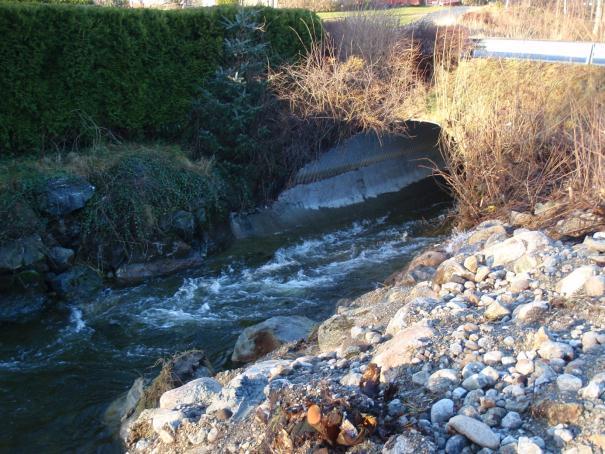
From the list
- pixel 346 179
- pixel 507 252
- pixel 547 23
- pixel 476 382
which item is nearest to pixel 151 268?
pixel 346 179

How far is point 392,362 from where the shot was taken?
4.61 meters

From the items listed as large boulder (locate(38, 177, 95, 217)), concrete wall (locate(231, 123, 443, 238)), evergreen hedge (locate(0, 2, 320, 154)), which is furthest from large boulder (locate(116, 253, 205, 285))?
evergreen hedge (locate(0, 2, 320, 154))

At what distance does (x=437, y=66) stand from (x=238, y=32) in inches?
164

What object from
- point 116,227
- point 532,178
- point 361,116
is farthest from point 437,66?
point 116,227

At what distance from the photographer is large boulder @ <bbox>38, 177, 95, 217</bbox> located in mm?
9688

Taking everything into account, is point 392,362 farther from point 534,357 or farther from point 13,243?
point 13,243

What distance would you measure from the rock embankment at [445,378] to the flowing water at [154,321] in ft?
5.04

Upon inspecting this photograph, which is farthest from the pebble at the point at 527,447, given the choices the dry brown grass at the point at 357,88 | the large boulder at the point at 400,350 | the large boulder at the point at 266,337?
the dry brown grass at the point at 357,88

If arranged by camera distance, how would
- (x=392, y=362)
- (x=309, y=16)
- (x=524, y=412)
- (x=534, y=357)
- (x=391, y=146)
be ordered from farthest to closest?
(x=391, y=146), (x=309, y=16), (x=392, y=362), (x=534, y=357), (x=524, y=412)

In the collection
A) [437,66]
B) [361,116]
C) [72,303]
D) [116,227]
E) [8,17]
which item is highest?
[8,17]

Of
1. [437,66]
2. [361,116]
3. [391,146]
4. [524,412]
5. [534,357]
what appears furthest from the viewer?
[391,146]

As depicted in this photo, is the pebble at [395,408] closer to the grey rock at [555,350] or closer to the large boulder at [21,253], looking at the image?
the grey rock at [555,350]

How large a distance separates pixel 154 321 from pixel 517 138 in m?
6.10

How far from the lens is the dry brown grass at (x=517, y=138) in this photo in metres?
9.17
